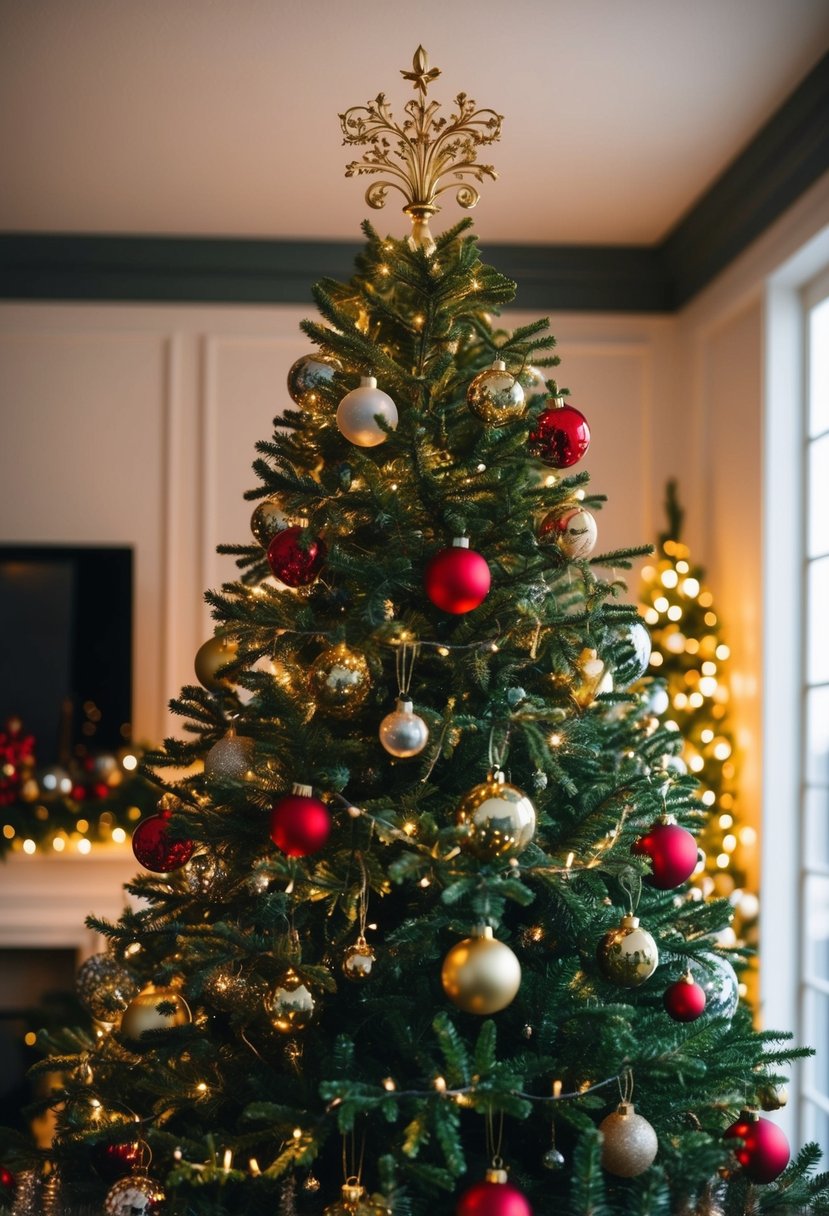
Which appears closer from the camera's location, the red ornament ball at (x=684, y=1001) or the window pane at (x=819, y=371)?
the red ornament ball at (x=684, y=1001)

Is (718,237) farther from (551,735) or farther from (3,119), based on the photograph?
(551,735)

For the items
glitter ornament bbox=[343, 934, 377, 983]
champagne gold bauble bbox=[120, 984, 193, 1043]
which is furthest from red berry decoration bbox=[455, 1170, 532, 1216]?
champagne gold bauble bbox=[120, 984, 193, 1043]

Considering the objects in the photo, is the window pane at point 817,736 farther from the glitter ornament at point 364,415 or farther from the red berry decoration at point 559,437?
the glitter ornament at point 364,415

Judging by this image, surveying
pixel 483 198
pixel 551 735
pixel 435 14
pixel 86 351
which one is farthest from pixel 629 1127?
pixel 86 351

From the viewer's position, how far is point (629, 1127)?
1.41 m

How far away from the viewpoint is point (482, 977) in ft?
4.25

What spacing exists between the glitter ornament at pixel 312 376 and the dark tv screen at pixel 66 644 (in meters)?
2.41

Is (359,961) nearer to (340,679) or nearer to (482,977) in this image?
(482,977)

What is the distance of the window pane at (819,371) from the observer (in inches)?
132

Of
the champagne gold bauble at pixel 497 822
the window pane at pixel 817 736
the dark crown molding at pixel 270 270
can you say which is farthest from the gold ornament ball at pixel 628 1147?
the dark crown molding at pixel 270 270

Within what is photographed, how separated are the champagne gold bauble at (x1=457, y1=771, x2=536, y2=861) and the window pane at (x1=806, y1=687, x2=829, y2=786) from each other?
84.4 inches

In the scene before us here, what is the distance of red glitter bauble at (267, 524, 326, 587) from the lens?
63.2 inches

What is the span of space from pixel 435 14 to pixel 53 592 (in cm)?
224

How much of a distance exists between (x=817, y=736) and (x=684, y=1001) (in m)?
1.97
